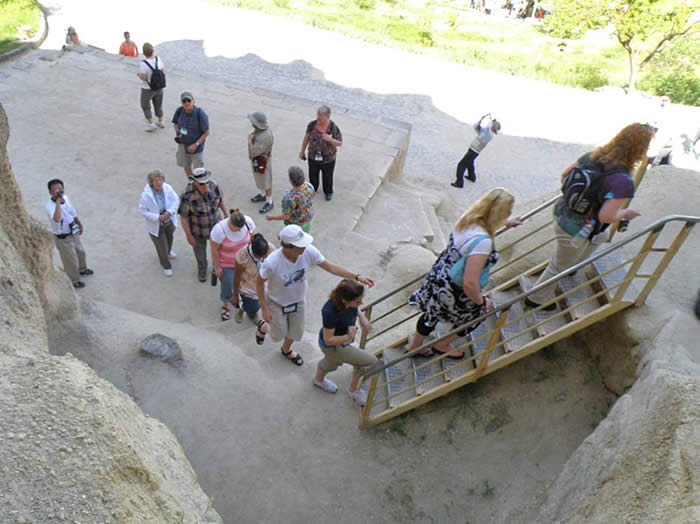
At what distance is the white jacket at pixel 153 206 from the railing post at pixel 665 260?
5715mm

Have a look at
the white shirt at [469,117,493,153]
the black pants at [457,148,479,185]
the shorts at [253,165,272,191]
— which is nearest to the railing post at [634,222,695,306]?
the shorts at [253,165,272,191]

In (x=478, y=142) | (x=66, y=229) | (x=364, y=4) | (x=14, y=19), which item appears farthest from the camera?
(x=364, y=4)

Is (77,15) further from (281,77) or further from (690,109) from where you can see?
(690,109)

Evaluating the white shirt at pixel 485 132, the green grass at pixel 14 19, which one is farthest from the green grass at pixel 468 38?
the white shirt at pixel 485 132

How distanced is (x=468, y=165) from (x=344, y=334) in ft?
30.9

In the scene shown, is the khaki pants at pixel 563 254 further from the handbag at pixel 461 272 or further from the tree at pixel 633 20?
the tree at pixel 633 20

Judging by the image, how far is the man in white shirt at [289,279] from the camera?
212 inches

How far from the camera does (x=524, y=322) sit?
5781 millimetres

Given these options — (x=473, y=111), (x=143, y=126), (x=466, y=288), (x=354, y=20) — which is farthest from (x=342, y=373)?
(x=354, y=20)

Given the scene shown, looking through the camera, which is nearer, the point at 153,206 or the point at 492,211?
the point at 492,211

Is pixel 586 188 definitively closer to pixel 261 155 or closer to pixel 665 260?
pixel 665 260

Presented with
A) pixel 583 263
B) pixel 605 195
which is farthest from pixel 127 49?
pixel 583 263

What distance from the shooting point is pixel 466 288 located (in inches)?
190

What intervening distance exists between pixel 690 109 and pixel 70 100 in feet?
65.6
